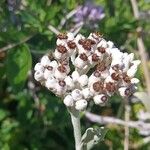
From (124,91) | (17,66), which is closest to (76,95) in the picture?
(124,91)

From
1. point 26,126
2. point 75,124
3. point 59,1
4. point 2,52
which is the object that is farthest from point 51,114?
point 75,124

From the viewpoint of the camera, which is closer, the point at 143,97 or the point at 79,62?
the point at 79,62

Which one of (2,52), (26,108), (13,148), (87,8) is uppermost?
(87,8)

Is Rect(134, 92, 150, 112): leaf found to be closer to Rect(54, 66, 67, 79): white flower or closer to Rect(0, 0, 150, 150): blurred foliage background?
Rect(0, 0, 150, 150): blurred foliage background

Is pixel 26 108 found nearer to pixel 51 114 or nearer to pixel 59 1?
pixel 51 114

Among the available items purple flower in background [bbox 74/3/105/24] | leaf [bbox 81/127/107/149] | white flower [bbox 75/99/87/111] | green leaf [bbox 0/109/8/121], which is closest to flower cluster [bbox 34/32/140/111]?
white flower [bbox 75/99/87/111]

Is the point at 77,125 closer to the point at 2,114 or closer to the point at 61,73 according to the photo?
the point at 61,73
